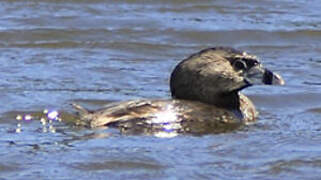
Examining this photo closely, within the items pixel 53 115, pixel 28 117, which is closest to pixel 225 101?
pixel 53 115

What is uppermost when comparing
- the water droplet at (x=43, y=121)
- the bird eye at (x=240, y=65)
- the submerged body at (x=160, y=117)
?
the bird eye at (x=240, y=65)

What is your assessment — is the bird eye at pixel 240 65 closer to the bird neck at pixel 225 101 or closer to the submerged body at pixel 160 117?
the bird neck at pixel 225 101

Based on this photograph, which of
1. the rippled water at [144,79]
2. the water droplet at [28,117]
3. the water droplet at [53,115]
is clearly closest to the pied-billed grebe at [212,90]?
the rippled water at [144,79]

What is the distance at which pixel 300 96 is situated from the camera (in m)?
15.1

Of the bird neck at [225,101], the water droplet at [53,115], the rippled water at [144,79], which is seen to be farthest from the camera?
the water droplet at [53,115]

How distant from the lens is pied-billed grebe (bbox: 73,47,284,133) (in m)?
13.1

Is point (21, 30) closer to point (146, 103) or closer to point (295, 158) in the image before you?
point (146, 103)

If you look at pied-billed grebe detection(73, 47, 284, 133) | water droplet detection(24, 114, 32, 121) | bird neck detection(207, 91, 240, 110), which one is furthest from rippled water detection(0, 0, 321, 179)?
bird neck detection(207, 91, 240, 110)

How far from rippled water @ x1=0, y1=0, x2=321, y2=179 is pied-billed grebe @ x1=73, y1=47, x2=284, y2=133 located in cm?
24

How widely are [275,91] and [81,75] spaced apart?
2155 mm

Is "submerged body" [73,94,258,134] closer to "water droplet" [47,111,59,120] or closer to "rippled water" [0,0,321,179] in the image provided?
"rippled water" [0,0,321,179]

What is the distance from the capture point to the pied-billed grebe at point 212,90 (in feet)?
43.0

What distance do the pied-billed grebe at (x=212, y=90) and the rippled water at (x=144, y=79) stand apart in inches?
9.3

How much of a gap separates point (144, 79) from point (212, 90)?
2.26m
